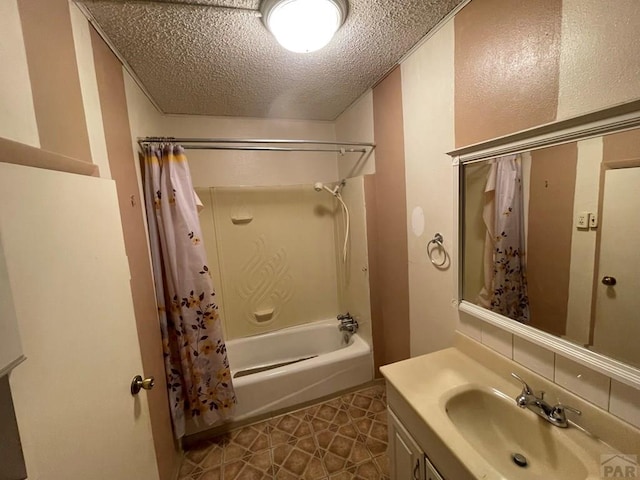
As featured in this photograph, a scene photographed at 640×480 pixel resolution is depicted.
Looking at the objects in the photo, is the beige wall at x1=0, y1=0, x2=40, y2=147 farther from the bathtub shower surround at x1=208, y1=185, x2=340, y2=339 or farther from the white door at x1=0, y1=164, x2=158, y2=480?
the bathtub shower surround at x1=208, y1=185, x2=340, y2=339

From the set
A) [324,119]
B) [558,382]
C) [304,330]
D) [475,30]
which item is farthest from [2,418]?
[324,119]

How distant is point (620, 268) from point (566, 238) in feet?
0.54

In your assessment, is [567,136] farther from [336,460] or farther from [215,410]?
[215,410]

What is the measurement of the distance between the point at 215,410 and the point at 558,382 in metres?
1.91

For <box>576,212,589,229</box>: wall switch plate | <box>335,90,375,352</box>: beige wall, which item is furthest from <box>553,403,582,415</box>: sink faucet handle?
<box>335,90,375,352</box>: beige wall

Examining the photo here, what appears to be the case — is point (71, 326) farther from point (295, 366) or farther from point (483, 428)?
point (295, 366)

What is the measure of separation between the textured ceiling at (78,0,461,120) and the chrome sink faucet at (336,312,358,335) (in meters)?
1.93

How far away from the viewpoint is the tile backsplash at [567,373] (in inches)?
31.4

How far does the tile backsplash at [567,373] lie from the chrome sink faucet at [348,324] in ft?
4.20

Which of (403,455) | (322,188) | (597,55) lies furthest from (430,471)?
(322,188)

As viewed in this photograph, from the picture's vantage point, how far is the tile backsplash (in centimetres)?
80

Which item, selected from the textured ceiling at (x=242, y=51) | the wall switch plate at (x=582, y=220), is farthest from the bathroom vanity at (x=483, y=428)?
the textured ceiling at (x=242, y=51)

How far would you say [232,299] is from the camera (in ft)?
8.36

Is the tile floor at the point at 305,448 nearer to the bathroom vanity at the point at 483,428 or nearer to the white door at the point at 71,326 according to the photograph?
the bathroom vanity at the point at 483,428
